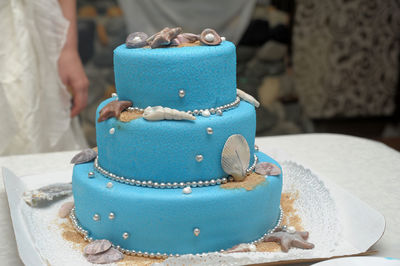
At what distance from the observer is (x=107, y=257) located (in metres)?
1.10

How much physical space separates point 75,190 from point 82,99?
98 centimetres

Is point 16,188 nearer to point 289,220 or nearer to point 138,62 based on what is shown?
point 138,62

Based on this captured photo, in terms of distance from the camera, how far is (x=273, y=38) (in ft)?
11.7

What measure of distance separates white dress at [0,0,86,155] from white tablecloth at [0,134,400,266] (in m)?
0.22

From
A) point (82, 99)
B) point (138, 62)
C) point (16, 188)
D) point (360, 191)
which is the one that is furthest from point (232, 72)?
point (82, 99)

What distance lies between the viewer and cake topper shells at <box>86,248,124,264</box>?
1.09 meters

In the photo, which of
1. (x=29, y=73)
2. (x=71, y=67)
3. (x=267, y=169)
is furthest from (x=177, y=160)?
(x=71, y=67)

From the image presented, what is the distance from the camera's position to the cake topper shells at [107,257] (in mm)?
1090

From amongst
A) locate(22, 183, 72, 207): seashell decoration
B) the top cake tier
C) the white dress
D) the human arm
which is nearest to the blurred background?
the human arm

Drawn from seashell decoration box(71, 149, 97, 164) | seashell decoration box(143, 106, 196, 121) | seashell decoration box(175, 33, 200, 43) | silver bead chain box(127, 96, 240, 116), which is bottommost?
seashell decoration box(71, 149, 97, 164)

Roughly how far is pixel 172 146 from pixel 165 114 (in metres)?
0.07

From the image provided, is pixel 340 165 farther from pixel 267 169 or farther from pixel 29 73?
pixel 29 73

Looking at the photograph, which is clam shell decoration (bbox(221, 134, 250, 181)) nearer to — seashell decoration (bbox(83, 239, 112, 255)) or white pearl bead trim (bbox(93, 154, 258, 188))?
white pearl bead trim (bbox(93, 154, 258, 188))

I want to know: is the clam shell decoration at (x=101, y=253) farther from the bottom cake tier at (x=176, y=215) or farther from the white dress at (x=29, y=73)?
the white dress at (x=29, y=73)
